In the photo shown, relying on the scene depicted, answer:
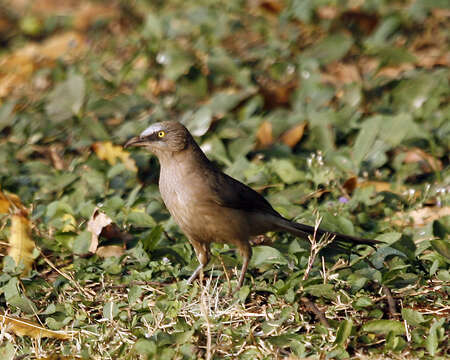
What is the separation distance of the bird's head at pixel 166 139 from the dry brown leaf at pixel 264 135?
1.83 metres

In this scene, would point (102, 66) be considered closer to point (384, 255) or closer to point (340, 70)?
point (340, 70)

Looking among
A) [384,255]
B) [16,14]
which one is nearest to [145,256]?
[384,255]

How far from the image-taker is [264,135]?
21.3 ft

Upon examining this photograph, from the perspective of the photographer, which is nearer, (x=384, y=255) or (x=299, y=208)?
(x=384, y=255)

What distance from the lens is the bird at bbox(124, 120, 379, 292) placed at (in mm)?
4539

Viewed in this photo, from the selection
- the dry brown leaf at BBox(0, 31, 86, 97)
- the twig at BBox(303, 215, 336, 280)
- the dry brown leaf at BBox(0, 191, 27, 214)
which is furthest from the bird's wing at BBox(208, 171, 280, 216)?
the dry brown leaf at BBox(0, 31, 86, 97)

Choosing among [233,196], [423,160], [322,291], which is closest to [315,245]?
[322,291]

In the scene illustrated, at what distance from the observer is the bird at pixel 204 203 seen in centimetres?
454

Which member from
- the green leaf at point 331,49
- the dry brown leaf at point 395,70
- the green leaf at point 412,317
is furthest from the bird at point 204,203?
the dry brown leaf at point 395,70

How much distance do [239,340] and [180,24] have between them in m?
5.11

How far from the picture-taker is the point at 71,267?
479cm

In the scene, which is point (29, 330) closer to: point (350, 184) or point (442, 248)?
point (442, 248)

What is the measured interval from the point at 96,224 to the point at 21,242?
1.70 feet

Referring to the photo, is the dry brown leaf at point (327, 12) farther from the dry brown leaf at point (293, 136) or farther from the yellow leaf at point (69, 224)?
the yellow leaf at point (69, 224)
